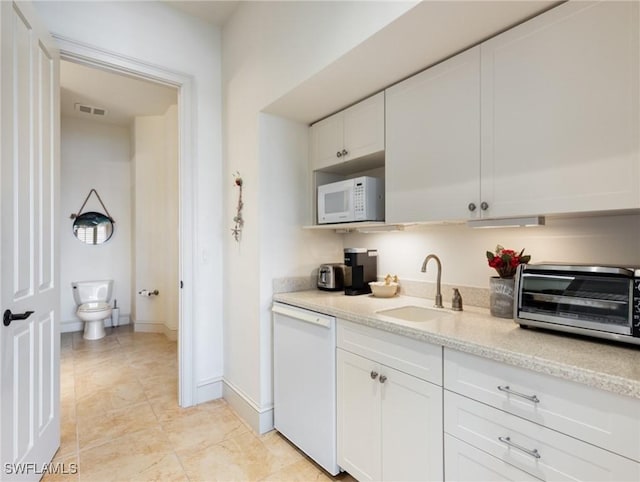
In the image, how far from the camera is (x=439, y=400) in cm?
127

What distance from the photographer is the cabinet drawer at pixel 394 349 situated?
1295 mm

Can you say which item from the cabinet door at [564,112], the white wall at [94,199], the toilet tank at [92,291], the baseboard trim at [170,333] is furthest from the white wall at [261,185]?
the white wall at [94,199]

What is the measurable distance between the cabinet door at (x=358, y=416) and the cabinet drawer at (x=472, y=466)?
0.35 metres

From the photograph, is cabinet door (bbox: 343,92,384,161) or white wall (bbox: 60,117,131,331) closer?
cabinet door (bbox: 343,92,384,161)

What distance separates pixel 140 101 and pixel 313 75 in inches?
121

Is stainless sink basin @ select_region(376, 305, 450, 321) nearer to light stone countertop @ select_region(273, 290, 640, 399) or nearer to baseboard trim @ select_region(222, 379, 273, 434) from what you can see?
light stone countertop @ select_region(273, 290, 640, 399)

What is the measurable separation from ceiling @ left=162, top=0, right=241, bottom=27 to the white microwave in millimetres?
1552

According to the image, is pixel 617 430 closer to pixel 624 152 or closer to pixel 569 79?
pixel 624 152

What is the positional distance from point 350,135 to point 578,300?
4.65 ft

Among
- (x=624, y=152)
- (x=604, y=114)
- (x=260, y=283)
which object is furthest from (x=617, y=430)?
(x=260, y=283)

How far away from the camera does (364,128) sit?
1.96 metres

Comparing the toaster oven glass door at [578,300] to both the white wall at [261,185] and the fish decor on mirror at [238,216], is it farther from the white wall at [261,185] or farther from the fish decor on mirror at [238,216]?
the fish decor on mirror at [238,216]

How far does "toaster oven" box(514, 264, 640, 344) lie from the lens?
104 cm

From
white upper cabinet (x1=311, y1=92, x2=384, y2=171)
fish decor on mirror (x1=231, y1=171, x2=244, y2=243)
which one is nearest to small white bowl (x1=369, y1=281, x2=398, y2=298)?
white upper cabinet (x1=311, y1=92, x2=384, y2=171)
